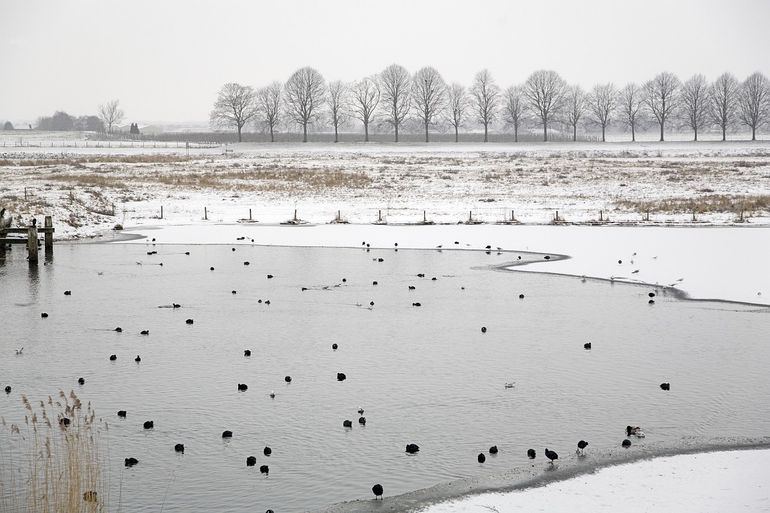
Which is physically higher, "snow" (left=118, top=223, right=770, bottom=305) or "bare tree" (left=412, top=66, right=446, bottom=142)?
"bare tree" (left=412, top=66, right=446, bottom=142)

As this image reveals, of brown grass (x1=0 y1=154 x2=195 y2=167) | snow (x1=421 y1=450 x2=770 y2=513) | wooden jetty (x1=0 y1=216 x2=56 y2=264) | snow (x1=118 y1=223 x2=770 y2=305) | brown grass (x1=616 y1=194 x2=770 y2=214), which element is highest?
brown grass (x1=0 y1=154 x2=195 y2=167)

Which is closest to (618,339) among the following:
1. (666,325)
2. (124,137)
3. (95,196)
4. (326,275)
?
→ (666,325)

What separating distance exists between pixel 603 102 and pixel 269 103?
66318 mm

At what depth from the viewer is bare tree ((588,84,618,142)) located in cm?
16798

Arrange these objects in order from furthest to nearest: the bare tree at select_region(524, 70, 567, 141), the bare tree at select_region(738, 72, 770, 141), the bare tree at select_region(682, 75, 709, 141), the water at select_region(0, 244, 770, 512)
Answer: the bare tree at select_region(524, 70, 567, 141), the bare tree at select_region(682, 75, 709, 141), the bare tree at select_region(738, 72, 770, 141), the water at select_region(0, 244, 770, 512)

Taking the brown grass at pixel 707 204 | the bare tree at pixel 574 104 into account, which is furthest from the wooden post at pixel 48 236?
the bare tree at pixel 574 104

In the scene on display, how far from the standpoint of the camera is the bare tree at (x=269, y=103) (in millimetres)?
158875

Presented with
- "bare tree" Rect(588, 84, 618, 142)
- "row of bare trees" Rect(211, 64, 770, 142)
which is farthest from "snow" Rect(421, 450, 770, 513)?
"bare tree" Rect(588, 84, 618, 142)

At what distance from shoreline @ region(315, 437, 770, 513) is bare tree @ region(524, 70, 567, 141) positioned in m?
144

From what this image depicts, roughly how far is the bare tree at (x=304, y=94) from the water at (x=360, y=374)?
13108 cm

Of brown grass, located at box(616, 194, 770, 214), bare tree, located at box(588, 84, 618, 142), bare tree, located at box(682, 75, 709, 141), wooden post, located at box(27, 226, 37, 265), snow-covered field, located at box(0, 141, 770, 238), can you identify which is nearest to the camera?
wooden post, located at box(27, 226, 37, 265)

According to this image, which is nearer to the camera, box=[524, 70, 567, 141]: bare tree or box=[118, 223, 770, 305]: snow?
box=[118, 223, 770, 305]: snow

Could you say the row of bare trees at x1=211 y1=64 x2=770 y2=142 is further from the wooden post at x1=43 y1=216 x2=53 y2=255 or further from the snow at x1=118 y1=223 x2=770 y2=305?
the wooden post at x1=43 y1=216 x2=53 y2=255

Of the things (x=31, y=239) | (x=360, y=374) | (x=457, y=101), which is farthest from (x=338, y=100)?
(x=360, y=374)
